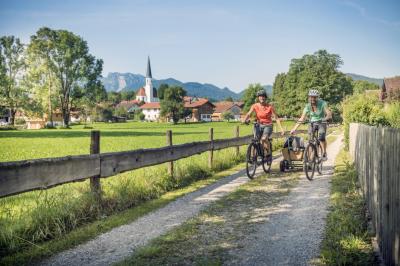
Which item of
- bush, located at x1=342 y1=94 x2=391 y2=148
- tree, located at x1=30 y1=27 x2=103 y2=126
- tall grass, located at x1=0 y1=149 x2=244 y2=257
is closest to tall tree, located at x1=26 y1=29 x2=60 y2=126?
tree, located at x1=30 y1=27 x2=103 y2=126

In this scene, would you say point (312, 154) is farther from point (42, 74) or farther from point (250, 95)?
point (250, 95)

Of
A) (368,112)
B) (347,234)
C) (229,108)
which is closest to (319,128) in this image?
→ (347,234)

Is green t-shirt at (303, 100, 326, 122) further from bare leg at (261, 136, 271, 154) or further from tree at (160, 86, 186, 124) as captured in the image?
tree at (160, 86, 186, 124)

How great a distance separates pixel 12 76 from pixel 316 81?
5478 centimetres

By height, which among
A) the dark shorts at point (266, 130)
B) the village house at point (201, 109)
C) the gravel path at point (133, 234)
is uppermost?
the village house at point (201, 109)

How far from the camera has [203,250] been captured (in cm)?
446

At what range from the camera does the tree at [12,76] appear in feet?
196

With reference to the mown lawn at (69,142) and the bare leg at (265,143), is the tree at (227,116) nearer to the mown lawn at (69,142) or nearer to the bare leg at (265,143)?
the mown lawn at (69,142)

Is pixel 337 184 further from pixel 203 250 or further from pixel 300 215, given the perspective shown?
pixel 203 250

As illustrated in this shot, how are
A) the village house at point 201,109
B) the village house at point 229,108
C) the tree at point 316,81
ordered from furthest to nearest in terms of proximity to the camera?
1. the village house at point 229,108
2. the village house at point 201,109
3. the tree at point 316,81

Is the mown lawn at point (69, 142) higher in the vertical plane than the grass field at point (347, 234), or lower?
lower

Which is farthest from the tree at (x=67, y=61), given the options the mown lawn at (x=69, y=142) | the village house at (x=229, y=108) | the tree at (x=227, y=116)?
the village house at (x=229, y=108)

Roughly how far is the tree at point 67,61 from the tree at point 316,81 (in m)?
38.9

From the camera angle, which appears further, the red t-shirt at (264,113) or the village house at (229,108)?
the village house at (229,108)
